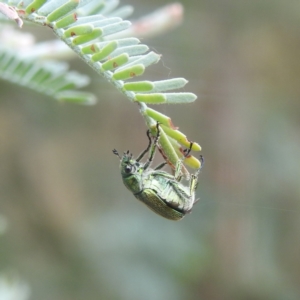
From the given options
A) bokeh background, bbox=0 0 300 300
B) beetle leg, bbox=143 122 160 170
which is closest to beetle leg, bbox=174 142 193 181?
beetle leg, bbox=143 122 160 170

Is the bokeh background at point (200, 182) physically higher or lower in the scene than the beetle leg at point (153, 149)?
higher

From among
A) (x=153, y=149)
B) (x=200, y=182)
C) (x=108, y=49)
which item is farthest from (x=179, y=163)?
(x=200, y=182)

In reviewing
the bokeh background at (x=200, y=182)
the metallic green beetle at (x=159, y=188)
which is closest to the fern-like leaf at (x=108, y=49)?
the metallic green beetle at (x=159, y=188)

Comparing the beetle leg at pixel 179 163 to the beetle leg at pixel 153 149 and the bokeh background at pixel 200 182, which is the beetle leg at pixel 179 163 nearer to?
the beetle leg at pixel 153 149

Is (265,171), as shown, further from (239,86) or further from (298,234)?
(239,86)

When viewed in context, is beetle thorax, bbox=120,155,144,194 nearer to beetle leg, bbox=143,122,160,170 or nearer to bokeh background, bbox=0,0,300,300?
beetle leg, bbox=143,122,160,170

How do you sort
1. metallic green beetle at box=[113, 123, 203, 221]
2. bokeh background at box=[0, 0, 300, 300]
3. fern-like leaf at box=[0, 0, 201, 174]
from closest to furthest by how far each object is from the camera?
1. fern-like leaf at box=[0, 0, 201, 174]
2. metallic green beetle at box=[113, 123, 203, 221]
3. bokeh background at box=[0, 0, 300, 300]

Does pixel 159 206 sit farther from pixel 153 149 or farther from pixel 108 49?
pixel 108 49
